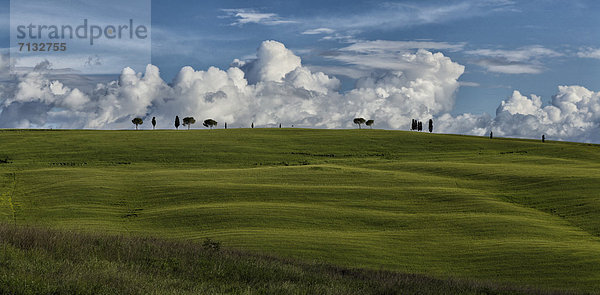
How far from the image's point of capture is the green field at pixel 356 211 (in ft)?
80.9

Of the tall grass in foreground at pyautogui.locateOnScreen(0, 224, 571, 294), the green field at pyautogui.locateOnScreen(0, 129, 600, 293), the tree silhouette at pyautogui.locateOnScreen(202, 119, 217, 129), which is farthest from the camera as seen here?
the tree silhouette at pyautogui.locateOnScreen(202, 119, 217, 129)

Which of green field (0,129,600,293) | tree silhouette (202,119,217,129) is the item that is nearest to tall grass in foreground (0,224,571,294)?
green field (0,129,600,293)

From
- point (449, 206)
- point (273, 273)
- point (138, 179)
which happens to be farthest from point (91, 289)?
point (138, 179)

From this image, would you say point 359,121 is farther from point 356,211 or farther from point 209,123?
point 356,211

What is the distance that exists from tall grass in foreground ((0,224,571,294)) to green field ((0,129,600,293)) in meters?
4.13

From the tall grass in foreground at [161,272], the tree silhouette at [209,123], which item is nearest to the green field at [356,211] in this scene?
the tall grass in foreground at [161,272]

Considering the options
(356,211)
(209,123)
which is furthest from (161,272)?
(209,123)

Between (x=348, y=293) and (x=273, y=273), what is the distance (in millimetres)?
2791

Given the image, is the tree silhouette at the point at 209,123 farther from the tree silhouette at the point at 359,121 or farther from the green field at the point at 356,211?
the green field at the point at 356,211

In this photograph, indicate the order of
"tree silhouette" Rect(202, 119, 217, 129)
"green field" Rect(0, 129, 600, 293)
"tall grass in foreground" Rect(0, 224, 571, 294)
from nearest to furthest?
"tall grass in foreground" Rect(0, 224, 571, 294), "green field" Rect(0, 129, 600, 293), "tree silhouette" Rect(202, 119, 217, 129)

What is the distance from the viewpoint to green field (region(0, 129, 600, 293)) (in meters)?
24.7

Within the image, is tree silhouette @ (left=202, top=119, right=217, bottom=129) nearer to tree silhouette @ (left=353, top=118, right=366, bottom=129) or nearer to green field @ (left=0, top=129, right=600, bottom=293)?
tree silhouette @ (left=353, top=118, right=366, bottom=129)

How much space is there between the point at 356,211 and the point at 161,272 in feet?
74.5

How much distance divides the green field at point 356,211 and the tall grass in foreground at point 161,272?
163 inches
